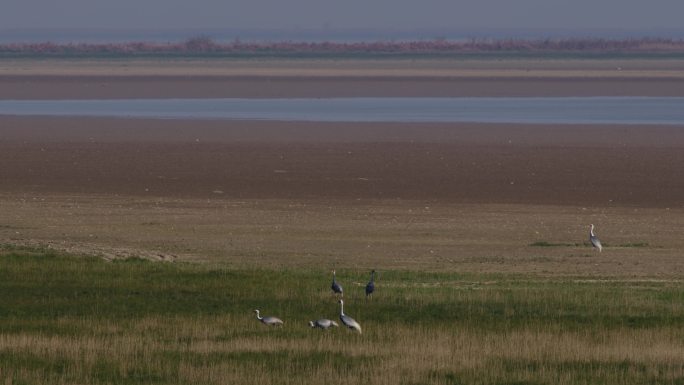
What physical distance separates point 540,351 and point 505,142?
113 ft

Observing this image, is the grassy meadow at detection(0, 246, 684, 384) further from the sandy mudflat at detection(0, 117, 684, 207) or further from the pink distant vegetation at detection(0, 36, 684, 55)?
the pink distant vegetation at detection(0, 36, 684, 55)

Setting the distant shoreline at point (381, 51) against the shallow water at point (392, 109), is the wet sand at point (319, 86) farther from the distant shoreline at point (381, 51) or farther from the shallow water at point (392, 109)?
the distant shoreline at point (381, 51)

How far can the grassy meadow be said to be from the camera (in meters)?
16.4

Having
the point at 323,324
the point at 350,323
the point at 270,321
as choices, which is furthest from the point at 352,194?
the point at 350,323

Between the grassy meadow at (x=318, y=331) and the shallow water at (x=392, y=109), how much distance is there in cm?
3736

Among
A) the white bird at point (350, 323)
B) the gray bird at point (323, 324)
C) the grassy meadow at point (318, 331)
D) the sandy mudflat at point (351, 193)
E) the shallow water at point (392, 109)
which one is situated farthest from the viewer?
the shallow water at point (392, 109)

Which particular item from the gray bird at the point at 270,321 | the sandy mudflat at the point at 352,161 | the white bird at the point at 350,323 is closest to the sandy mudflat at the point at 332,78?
the sandy mudflat at the point at 352,161

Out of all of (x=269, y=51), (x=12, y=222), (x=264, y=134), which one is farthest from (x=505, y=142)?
(x=269, y=51)

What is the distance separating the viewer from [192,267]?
83.2ft

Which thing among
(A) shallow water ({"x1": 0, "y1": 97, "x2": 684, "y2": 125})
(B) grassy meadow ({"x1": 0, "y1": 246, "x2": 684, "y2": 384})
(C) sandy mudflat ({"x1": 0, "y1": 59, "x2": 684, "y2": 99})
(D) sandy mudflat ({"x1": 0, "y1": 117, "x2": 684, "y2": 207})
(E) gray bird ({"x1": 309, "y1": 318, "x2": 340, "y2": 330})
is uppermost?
(C) sandy mudflat ({"x1": 0, "y1": 59, "x2": 684, "y2": 99})

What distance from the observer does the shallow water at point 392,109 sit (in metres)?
62.5

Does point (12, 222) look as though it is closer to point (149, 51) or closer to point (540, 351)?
point (540, 351)

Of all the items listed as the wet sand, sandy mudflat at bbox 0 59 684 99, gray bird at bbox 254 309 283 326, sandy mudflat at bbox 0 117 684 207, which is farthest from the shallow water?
gray bird at bbox 254 309 283 326

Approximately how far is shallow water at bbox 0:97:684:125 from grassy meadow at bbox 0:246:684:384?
1471 inches
